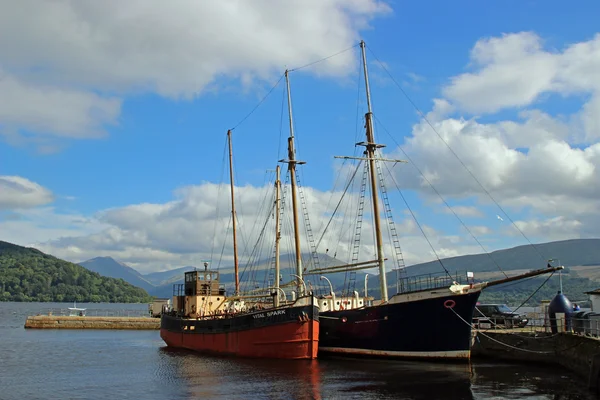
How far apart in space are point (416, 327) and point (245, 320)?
1320 centimetres

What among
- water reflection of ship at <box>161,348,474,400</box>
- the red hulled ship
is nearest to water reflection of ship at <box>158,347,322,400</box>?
water reflection of ship at <box>161,348,474,400</box>

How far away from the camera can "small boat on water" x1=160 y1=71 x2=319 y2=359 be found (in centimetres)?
4234

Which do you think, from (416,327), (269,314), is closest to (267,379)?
(269,314)

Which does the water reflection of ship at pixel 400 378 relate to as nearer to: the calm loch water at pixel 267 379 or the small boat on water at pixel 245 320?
the calm loch water at pixel 267 379

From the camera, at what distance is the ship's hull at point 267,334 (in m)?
42.2

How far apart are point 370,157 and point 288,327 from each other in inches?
624

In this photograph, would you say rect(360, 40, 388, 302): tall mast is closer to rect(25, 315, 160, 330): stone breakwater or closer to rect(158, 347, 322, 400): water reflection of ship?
→ rect(158, 347, 322, 400): water reflection of ship

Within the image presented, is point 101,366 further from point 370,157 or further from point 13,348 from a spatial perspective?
point 370,157

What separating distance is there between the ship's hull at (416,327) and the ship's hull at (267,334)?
11.2 feet

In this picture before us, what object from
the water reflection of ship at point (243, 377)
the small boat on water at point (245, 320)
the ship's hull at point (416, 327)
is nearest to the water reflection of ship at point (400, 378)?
the ship's hull at point (416, 327)

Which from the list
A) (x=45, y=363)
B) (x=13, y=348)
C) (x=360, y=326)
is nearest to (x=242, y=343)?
(x=360, y=326)

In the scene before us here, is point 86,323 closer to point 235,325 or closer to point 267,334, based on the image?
point 235,325

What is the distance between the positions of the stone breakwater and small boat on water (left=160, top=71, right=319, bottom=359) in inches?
1174

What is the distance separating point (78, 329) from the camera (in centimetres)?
8756
